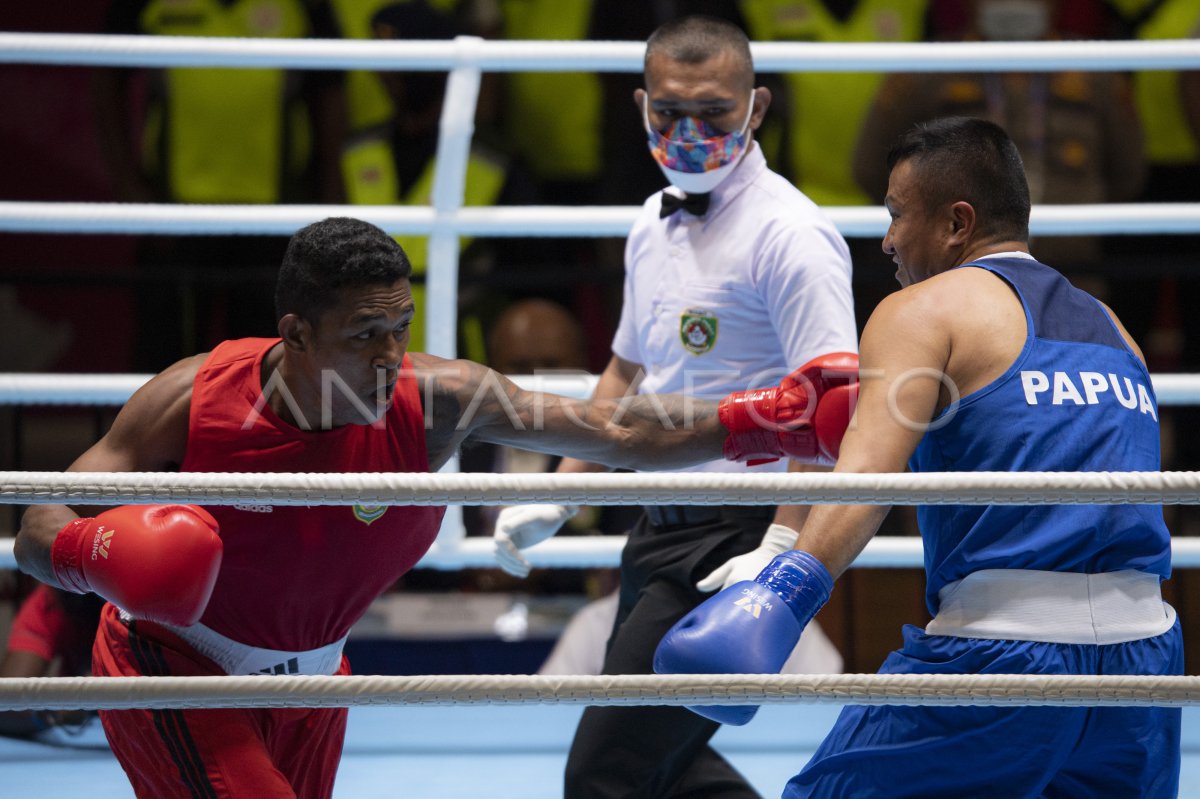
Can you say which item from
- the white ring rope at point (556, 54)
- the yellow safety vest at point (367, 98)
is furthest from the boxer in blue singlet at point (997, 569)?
the yellow safety vest at point (367, 98)

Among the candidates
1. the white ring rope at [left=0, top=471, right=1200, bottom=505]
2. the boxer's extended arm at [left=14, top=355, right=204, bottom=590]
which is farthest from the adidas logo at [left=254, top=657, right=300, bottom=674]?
the white ring rope at [left=0, top=471, right=1200, bottom=505]

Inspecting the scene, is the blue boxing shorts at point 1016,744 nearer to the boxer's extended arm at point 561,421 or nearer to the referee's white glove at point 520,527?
the boxer's extended arm at point 561,421

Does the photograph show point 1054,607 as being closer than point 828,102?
Yes

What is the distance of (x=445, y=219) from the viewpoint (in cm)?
303

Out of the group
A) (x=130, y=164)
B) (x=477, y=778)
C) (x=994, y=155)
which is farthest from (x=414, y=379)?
(x=130, y=164)

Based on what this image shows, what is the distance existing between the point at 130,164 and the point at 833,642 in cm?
267

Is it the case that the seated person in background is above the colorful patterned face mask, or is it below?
below

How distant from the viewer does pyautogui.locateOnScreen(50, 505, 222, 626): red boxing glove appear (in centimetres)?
176

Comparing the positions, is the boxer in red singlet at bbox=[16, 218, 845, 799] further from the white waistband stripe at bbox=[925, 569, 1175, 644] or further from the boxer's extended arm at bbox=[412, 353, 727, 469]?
the white waistband stripe at bbox=[925, 569, 1175, 644]

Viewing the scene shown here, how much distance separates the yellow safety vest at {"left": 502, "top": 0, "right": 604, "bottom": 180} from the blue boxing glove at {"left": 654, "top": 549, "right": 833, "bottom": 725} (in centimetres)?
323

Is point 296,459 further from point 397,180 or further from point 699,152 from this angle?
point 397,180

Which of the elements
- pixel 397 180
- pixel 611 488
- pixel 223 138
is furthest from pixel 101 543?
pixel 223 138

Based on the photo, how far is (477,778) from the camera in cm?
301

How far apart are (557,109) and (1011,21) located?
4.85ft
